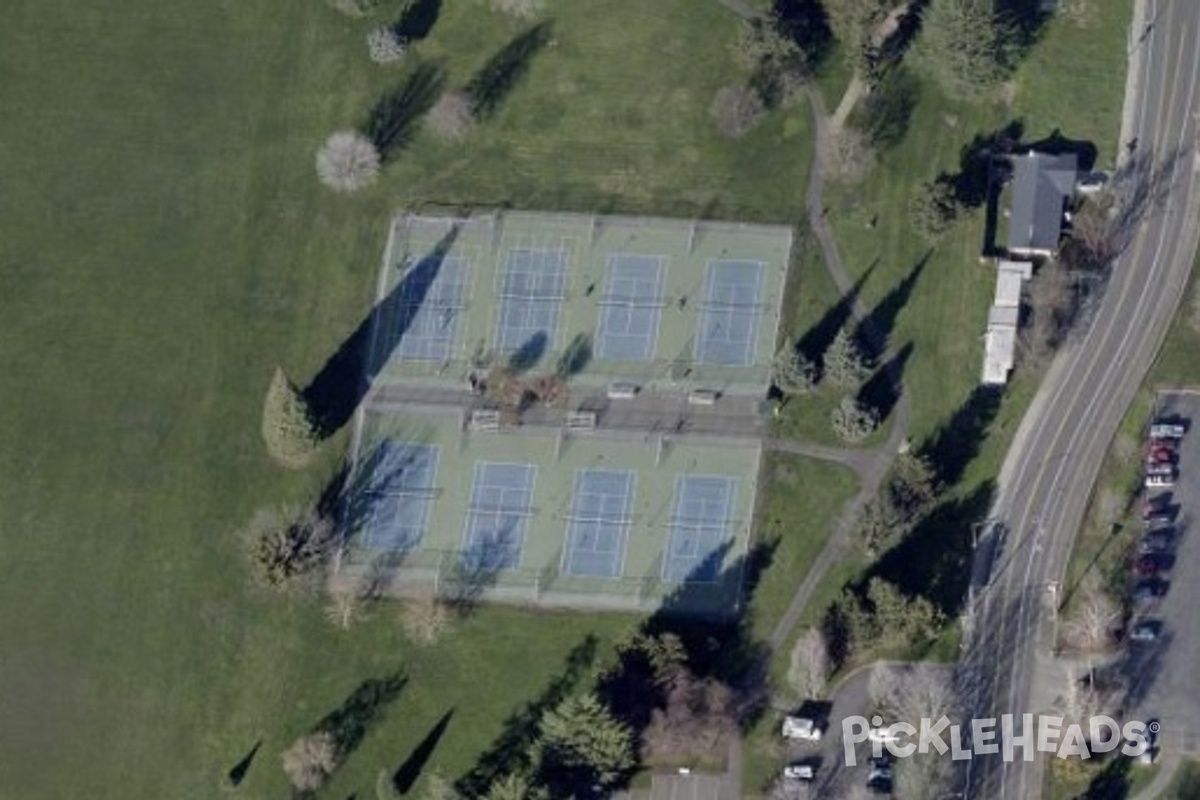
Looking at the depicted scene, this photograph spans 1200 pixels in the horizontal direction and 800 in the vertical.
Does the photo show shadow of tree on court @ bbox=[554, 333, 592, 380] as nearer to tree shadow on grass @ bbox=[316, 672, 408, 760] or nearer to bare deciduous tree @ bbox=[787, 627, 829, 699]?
tree shadow on grass @ bbox=[316, 672, 408, 760]

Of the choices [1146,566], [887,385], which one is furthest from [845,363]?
[1146,566]

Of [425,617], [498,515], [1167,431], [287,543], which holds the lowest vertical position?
[425,617]

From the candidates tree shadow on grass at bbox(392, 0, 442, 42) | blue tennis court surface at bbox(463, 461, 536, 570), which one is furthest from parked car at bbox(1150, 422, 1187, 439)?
tree shadow on grass at bbox(392, 0, 442, 42)

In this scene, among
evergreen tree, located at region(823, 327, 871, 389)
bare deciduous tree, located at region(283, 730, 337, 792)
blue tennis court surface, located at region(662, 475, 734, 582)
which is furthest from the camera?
blue tennis court surface, located at region(662, 475, 734, 582)

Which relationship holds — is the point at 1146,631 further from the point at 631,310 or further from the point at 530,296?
the point at 530,296

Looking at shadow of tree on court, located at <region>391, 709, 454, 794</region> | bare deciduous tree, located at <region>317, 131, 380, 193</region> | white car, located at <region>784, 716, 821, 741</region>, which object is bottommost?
shadow of tree on court, located at <region>391, 709, 454, 794</region>

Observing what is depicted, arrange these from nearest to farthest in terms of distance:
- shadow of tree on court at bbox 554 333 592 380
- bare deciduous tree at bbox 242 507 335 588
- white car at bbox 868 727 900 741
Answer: white car at bbox 868 727 900 741
bare deciduous tree at bbox 242 507 335 588
shadow of tree on court at bbox 554 333 592 380

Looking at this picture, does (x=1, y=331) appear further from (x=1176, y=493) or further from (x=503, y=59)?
(x=1176, y=493)

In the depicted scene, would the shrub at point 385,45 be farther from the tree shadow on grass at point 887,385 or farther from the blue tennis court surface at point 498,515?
the tree shadow on grass at point 887,385
